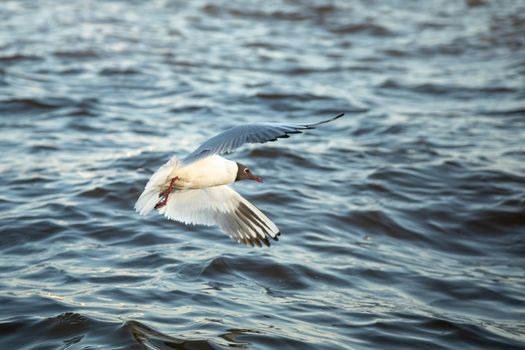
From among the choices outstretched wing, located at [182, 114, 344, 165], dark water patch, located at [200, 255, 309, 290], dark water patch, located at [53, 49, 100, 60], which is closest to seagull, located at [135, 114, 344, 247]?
outstretched wing, located at [182, 114, 344, 165]

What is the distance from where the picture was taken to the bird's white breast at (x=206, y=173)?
529 cm

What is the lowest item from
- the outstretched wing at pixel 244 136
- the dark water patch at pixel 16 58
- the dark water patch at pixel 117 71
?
the dark water patch at pixel 117 71

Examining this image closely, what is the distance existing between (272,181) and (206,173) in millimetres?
2647

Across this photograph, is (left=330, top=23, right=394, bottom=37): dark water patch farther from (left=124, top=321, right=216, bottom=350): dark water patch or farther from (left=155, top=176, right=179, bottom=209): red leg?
(left=124, top=321, right=216, bottom=350): dark water patch

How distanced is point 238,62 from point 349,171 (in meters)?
4.36

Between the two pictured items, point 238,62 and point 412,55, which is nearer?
point 238,62

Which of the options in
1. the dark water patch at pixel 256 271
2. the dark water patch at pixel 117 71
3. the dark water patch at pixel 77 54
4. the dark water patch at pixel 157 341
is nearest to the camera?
the dark water patch at pixel 157 341

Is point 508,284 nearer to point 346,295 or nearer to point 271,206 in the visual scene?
point 346,295

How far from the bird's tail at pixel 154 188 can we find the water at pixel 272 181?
518mm

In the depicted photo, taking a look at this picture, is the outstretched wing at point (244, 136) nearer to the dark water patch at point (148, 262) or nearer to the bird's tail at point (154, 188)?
the bird's tail at point (154, 188)

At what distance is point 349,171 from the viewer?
8.22 metres

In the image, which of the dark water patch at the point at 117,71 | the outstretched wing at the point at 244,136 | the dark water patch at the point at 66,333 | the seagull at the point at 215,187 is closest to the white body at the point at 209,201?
the seagull at the point at 215,187

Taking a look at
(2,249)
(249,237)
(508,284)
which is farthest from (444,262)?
(2,249)

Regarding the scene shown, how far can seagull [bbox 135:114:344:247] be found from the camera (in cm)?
490
